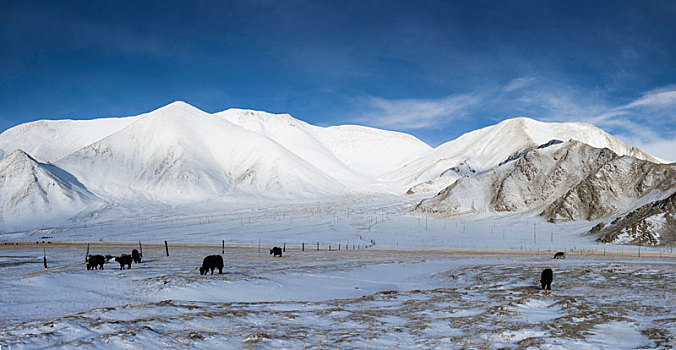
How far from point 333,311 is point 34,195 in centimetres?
14480

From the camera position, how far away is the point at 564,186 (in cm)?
10738

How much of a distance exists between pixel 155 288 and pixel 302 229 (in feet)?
252

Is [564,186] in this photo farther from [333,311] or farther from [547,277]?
[333,311]

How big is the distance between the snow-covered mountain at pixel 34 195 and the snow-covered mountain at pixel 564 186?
97863 mm

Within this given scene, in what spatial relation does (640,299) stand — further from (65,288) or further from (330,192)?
(330,192)

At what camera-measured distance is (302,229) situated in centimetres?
9819

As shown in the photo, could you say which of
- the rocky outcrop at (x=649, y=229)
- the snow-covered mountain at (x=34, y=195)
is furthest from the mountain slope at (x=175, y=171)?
the rocky outcrop at (x=649, y=229)

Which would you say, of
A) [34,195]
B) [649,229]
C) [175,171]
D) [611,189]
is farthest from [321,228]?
[175,171]

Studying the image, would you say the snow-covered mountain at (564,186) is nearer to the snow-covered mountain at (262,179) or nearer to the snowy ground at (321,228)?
the snow-covered mountain at (262,179)

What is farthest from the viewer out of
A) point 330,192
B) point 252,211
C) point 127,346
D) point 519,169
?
point 330,192

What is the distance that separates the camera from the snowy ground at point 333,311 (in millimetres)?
11305

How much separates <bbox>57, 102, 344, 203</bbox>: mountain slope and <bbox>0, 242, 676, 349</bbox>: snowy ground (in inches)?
5606

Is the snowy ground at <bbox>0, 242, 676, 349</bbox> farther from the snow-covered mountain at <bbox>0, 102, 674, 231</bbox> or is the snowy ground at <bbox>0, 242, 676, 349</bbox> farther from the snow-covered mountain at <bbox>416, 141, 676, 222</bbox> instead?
the snow-covered mountain at <bbox>0, 102, 674, 231</bbox>

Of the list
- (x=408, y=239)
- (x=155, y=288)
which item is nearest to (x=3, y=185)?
(x=408, y=239)
